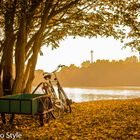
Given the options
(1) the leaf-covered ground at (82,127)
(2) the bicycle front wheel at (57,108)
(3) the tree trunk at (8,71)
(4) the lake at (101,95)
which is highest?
(3) the tree trunk at (8,71)

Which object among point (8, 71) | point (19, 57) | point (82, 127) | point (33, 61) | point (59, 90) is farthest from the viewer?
point (8, 71)

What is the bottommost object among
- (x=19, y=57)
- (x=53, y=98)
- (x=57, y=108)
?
(x=57, y=108)

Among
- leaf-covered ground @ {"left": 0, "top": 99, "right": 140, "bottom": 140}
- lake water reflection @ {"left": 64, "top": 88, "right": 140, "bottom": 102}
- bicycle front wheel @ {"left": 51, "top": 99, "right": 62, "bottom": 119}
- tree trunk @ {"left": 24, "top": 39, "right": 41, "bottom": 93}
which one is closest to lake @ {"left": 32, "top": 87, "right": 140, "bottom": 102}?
lake water reflection @ {"left": 64, "top": 88, "right": 140, "bottom": 102}

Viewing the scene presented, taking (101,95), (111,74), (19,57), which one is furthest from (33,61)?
(111,74)

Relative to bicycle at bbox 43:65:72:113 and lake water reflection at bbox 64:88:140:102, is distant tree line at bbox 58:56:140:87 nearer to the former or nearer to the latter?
lake water reflection at bbox 64:88:140:102

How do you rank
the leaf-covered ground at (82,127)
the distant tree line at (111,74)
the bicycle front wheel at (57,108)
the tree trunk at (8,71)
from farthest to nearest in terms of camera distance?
the distant tree line at (111,74) < the tree trunk at (8,71) < the bicycle front wheel at (57,108) < the leaf-covered ground at (82,127)

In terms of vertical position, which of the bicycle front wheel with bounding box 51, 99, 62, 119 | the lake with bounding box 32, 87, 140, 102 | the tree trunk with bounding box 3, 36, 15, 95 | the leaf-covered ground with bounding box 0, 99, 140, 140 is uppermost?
the tree trunk with bounding box 3, 36, 15, 95

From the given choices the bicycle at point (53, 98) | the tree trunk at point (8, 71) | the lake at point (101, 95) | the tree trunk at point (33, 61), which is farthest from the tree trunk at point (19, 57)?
the lake at point (101, 95)

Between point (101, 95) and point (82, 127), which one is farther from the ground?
point (82, 127)

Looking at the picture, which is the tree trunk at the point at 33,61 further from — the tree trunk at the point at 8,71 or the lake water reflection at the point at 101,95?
the lake water reflection at the point at 101,95

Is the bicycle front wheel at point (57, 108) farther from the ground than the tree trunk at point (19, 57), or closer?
closer

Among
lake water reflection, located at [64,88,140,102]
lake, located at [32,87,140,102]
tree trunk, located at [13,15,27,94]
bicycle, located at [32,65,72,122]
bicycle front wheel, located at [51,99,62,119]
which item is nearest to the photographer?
bicycle, located at [32,65,72,122]

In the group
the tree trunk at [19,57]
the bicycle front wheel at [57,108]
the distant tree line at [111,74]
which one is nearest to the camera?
the bicycle front wheel at [57,108]

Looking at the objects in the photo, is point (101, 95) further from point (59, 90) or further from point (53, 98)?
point (53, 98)
